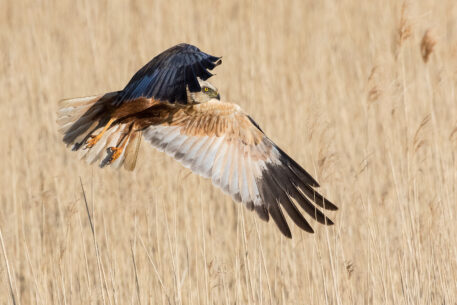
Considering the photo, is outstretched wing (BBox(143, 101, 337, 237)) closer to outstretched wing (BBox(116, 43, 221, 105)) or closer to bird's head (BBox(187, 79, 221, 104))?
bird's head (BBox(187, 79, 221, 104))

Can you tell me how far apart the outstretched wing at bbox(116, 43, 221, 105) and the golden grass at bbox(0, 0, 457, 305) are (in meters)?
0.64

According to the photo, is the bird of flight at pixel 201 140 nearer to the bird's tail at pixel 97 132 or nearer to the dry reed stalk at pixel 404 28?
the bird's tail at pixel 97 132

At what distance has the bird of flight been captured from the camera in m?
4.26

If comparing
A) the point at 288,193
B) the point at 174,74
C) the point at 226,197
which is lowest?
the point at 288,193

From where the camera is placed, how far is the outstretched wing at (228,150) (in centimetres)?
432

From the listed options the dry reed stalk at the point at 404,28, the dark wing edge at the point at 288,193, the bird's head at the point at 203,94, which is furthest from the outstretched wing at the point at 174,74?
the dry reed stalk at the point at 404,28

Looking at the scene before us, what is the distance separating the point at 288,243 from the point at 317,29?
306cm

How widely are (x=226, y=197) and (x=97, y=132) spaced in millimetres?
1178

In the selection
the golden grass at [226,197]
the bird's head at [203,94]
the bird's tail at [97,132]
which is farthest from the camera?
the bird's tail at [97,132]

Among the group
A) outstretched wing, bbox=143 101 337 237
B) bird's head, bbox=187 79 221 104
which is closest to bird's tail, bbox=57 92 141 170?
outstretched wing, bbox=143 101 337 237

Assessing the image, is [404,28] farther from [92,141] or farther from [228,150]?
[92,141]

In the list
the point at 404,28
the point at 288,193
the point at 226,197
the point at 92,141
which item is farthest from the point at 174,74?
the point at 226,197

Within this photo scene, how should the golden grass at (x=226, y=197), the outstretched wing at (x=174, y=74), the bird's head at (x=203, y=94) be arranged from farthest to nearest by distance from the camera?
the bird's head at (x=203, y=94)
the golden grass at (x=226, y=197)
the outstretched wing at (x=174, y=74)

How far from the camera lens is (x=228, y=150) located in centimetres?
466
